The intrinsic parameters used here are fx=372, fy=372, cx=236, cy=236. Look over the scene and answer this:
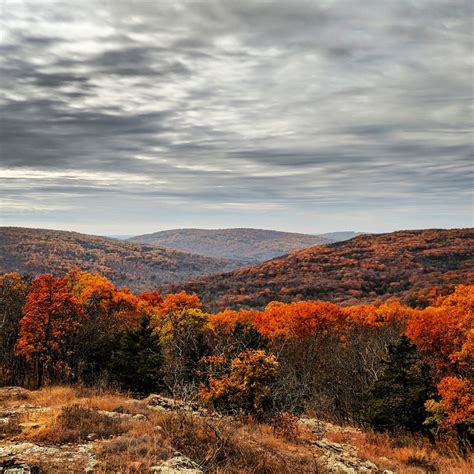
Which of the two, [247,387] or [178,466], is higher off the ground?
[178,466]

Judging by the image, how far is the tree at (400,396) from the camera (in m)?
24.6

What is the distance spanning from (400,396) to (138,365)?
19025mm

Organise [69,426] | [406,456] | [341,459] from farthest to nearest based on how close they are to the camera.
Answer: [406,456], [341,459], [69,426]

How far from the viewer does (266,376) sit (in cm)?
2219

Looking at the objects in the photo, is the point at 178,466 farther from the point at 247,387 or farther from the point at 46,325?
the point at 46,325

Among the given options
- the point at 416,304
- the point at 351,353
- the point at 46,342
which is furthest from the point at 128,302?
the point at 416,304

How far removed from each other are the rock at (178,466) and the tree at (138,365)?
727 inches

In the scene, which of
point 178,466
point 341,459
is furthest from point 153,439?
point 341,459

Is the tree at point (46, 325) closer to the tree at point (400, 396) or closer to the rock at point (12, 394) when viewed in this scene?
the rock at point (12, 394)

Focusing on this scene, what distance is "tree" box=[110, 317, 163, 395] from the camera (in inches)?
1123

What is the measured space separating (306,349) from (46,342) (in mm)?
35955

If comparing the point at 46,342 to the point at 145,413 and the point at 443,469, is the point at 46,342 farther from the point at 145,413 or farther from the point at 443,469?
the point at 443,469

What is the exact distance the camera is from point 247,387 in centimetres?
2158

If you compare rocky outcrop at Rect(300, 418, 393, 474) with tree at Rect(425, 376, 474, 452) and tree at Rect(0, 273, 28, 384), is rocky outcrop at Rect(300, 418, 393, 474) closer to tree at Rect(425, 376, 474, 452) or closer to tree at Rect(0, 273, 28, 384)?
tree at Rect(425, 376, 474, 452)
